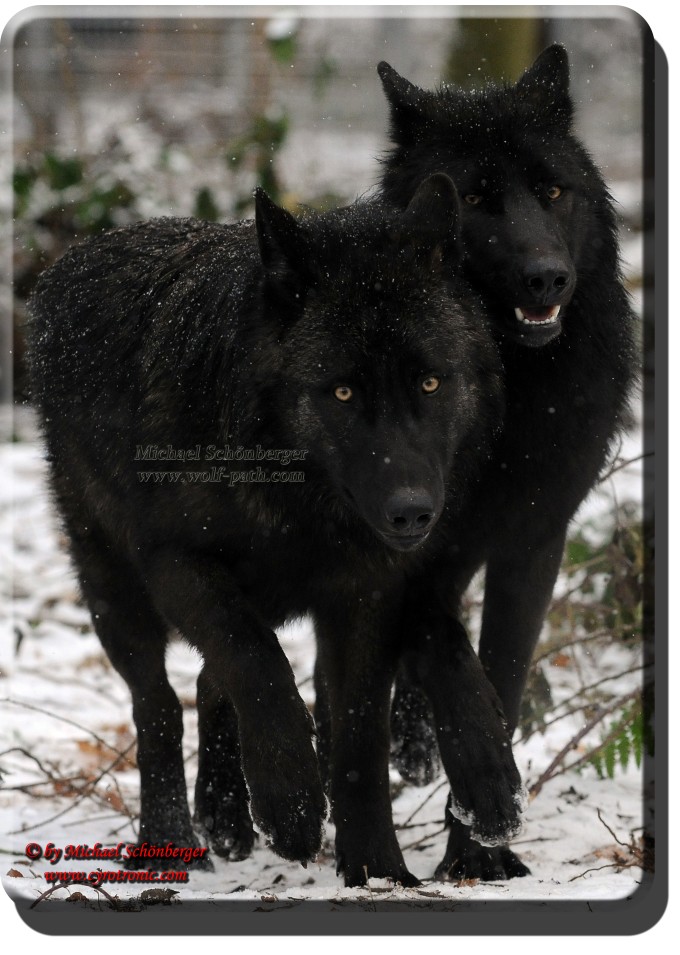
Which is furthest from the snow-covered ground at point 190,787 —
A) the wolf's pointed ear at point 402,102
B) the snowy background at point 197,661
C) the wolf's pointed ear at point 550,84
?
the wolf's pointed ear at point 550,84

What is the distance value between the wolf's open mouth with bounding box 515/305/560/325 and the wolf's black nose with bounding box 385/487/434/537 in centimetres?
85

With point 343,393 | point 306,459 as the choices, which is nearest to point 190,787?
point 306,459

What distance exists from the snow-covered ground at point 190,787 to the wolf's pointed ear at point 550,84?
81.3 inches

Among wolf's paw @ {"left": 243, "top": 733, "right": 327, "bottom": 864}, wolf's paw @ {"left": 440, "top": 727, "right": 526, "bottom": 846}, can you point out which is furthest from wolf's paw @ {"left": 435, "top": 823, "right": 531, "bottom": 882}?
A: wolf's paw @ {"left": 243, "top": 733, "right": 327, "bottom": 864}

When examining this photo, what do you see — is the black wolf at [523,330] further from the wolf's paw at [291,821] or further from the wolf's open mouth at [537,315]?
the wolf's paw at [291,821]

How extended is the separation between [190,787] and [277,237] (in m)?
2.98

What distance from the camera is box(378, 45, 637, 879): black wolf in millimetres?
3934

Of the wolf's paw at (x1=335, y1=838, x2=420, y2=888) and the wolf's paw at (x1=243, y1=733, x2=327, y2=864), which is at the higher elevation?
the wolf's paw at (x1=243, y1=733, x2=327, y2=864)

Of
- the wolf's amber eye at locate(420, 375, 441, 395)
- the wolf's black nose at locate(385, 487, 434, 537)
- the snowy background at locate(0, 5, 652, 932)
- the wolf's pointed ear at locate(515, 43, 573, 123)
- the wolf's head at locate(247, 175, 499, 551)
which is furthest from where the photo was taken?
the snowy background at locate(0, 5, 652, 932)

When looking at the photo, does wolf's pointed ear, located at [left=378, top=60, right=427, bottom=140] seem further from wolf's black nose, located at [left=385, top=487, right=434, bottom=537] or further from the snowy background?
wolf's black nose, located at [left=385, top=487, right=434, bottom=537]

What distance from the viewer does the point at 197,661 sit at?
18.4 feet

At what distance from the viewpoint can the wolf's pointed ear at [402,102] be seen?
13.6 ft

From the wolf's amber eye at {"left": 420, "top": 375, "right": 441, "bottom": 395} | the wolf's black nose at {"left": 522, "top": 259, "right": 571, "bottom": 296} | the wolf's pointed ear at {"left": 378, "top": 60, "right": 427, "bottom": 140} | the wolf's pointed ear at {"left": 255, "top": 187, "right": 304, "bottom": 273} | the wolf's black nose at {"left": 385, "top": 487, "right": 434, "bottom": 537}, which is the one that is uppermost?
the wolf's pointed ear at {"left": 378, "top": 60, "right": 427, "bottom": 140}

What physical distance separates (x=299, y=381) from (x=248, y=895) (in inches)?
72.9
